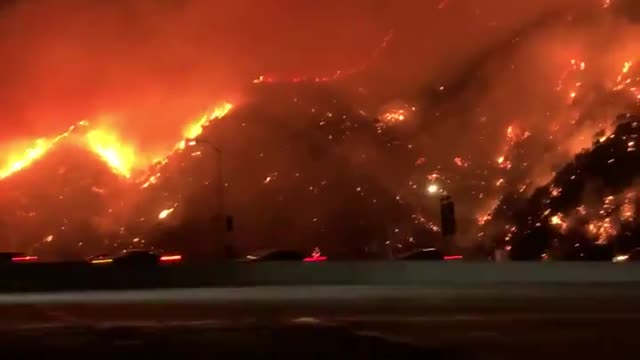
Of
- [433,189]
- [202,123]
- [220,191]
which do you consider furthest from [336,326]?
[202,123]

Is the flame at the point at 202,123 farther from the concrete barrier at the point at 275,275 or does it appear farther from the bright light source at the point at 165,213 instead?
the concrete barrier at the point at 275,275

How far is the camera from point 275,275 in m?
38.9

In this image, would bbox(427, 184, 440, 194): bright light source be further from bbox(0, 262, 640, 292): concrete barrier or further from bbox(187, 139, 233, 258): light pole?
bbox(0, 262, 640, 292): concrete barrier

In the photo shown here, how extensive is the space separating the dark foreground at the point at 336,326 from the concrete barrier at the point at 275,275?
7.27 metres

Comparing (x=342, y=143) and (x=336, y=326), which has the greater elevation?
(x=342, y=143)

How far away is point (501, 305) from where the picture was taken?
2414 cm

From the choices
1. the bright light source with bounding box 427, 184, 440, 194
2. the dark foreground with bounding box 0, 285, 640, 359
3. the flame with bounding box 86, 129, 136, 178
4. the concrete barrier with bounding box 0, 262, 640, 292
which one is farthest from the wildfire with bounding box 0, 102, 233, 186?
the dark foreground with bounding box 0, 285, 640, 359

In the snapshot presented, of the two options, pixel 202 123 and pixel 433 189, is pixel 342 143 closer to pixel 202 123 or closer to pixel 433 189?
pixel 433 189

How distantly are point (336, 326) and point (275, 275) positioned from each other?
70.0 feet

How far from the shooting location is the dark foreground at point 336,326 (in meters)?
13.7

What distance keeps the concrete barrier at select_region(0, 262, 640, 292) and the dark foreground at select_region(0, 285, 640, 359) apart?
727cm

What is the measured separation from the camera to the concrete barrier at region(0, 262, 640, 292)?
3778 cm

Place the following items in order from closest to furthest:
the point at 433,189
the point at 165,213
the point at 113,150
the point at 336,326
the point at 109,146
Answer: the point at 336,326 → the point at 433,189 → the point at 165,213 → the point at 113,150 → the point at 109,146

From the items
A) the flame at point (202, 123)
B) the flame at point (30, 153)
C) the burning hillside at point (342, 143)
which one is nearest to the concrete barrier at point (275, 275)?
the burning hillside at point (342, 143)
